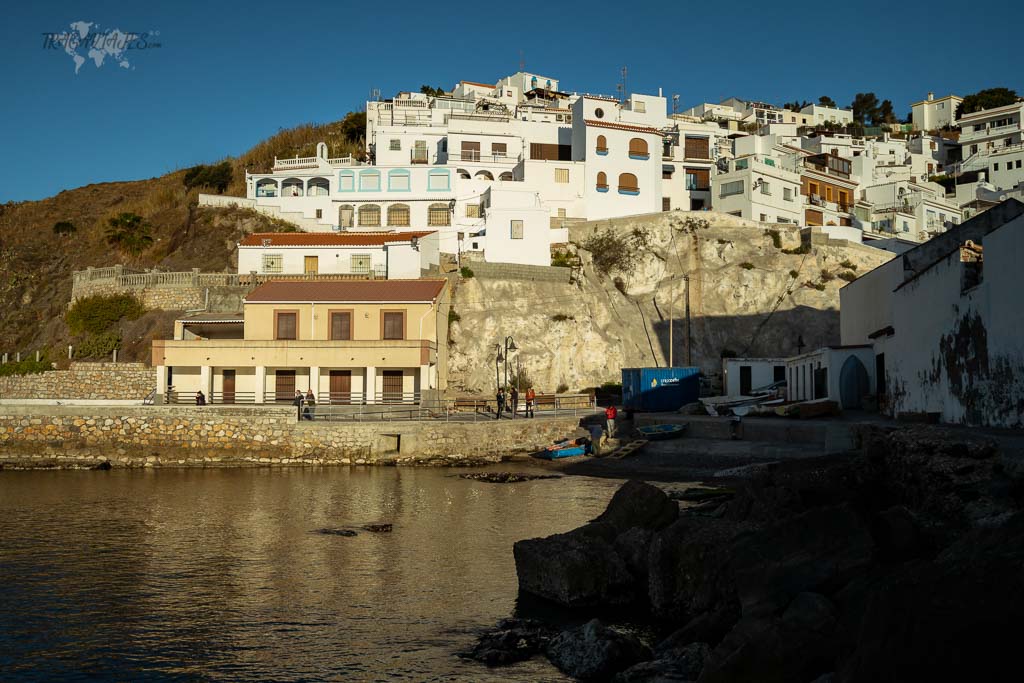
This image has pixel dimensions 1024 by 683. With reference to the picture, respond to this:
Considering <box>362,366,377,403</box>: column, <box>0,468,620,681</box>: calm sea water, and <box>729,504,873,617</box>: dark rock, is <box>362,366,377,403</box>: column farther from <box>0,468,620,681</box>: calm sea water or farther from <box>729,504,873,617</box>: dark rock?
<box>729,504,873,617</box>: dark rock

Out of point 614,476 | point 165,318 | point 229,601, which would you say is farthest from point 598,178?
point 229,601

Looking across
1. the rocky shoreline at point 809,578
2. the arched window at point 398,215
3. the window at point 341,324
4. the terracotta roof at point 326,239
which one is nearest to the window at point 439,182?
the arched window at point 398,215

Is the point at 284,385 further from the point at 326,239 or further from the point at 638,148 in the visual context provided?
the point at 638,148

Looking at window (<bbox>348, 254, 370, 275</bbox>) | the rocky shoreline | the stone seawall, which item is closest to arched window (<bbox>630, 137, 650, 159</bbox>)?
window (<bbox>348, 254, 370, 275</bbox>)

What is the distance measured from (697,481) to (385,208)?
4341 cm

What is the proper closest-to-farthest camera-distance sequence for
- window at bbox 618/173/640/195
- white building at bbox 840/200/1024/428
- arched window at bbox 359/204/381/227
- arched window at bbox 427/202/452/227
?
1. white building at bbox 840/200/1024/428
2. arched window at bbox 427/202/452/227
3. arched window at bbox 359/204/381/227
4. window at bbox 618/173/640/195

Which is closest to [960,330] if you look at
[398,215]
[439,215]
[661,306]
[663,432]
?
[663,432]

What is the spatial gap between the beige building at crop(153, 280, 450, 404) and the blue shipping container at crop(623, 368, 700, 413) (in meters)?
11.4

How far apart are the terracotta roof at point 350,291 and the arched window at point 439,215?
1480 centimetres

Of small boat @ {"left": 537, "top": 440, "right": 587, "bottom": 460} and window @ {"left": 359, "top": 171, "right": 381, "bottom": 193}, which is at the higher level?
Result: window @ {"left": 359, "top": 171, "right": 381, "bottom": 193}

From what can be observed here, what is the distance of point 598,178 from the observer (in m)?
70.8

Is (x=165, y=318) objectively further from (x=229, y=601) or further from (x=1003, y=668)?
(x=1003, y=668)

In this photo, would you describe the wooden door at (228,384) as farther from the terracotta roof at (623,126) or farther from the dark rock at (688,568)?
the terracotta roof at (623,126)

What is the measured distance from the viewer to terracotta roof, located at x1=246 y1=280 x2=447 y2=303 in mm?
48438
